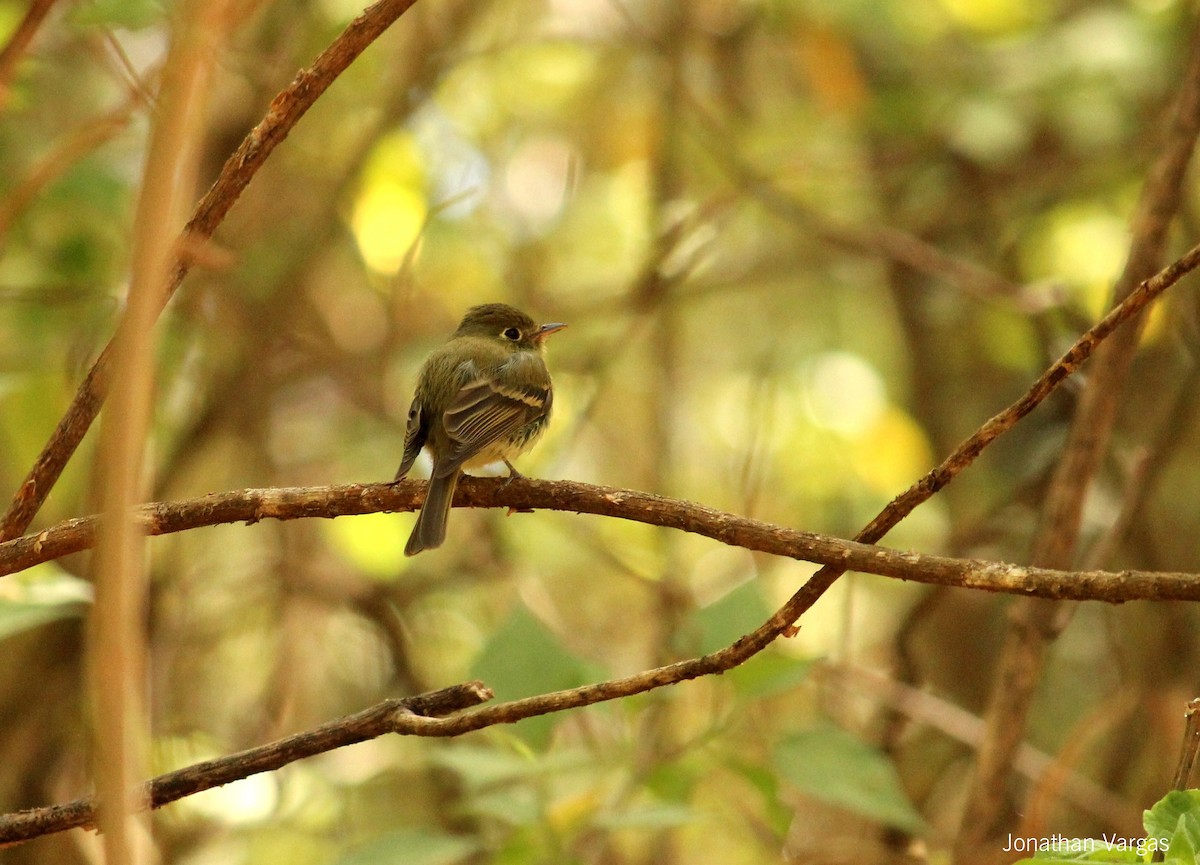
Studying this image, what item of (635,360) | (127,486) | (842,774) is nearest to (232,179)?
(127,486)

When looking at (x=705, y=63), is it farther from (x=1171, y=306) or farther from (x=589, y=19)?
(x=1171, y=306)

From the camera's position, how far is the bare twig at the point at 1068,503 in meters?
3.01

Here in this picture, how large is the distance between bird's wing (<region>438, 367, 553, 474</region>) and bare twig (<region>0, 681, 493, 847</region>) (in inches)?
58.5

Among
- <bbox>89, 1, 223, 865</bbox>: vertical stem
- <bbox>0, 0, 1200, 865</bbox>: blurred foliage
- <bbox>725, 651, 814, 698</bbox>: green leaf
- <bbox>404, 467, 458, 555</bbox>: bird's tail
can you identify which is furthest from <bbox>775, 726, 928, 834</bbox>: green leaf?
<bbox>89, 1, 223, 865</bbox>: vertical stem

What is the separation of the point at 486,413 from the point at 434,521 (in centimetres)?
60

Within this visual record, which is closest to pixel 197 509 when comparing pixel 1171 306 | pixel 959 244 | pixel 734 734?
pixel 734 734

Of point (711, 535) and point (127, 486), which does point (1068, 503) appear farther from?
point (127, 486)

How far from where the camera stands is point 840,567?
1739mm

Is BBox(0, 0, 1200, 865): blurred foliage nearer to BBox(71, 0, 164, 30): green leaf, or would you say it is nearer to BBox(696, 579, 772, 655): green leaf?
BBox(696, 579, 772, 655): green leaf

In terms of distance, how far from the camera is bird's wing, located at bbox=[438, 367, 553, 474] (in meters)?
3.26

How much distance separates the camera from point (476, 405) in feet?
11.5

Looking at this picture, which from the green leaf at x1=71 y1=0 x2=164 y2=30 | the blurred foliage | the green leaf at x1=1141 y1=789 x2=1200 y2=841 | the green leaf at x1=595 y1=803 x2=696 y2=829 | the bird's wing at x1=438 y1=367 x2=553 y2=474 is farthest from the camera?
the blurred foliage

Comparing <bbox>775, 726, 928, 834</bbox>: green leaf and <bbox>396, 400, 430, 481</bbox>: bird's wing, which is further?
<bbox>396, 400, 430, 481</bbox>: bird's wing

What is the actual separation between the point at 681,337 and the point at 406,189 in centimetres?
144
